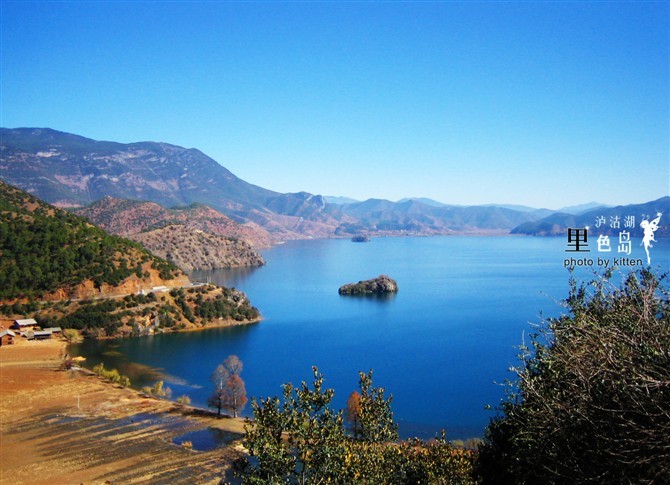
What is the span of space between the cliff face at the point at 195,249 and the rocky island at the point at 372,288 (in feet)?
170

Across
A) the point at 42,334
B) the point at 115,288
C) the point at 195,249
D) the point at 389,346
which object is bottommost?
the point at 389,346

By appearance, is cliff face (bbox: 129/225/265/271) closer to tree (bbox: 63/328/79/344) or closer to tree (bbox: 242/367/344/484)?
tree (bbox: 63/328/79/344)

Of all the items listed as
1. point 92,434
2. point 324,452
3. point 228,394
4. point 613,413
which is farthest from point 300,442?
point 228,394

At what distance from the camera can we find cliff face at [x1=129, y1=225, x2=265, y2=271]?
128750 mm

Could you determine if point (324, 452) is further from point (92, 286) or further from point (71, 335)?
point (92, 286)

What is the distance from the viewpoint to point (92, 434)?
99.7ft

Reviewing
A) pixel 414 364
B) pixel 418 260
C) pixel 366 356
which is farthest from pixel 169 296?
pixel 418 260

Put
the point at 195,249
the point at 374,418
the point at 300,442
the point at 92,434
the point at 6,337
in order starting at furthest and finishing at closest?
the point at 195,249 → the point at 6,337 → the point at 92,434 → the point at 374,418 → the point at 300,442

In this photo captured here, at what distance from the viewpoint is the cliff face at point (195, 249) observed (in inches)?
5069

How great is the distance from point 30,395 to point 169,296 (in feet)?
105

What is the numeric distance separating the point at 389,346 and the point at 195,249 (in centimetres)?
9360

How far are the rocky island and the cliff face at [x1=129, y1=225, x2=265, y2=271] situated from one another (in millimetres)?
51830

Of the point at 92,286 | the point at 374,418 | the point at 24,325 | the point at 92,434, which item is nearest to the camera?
the point at 374,418

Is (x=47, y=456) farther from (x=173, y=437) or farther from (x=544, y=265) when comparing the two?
(x=544, y=265)
